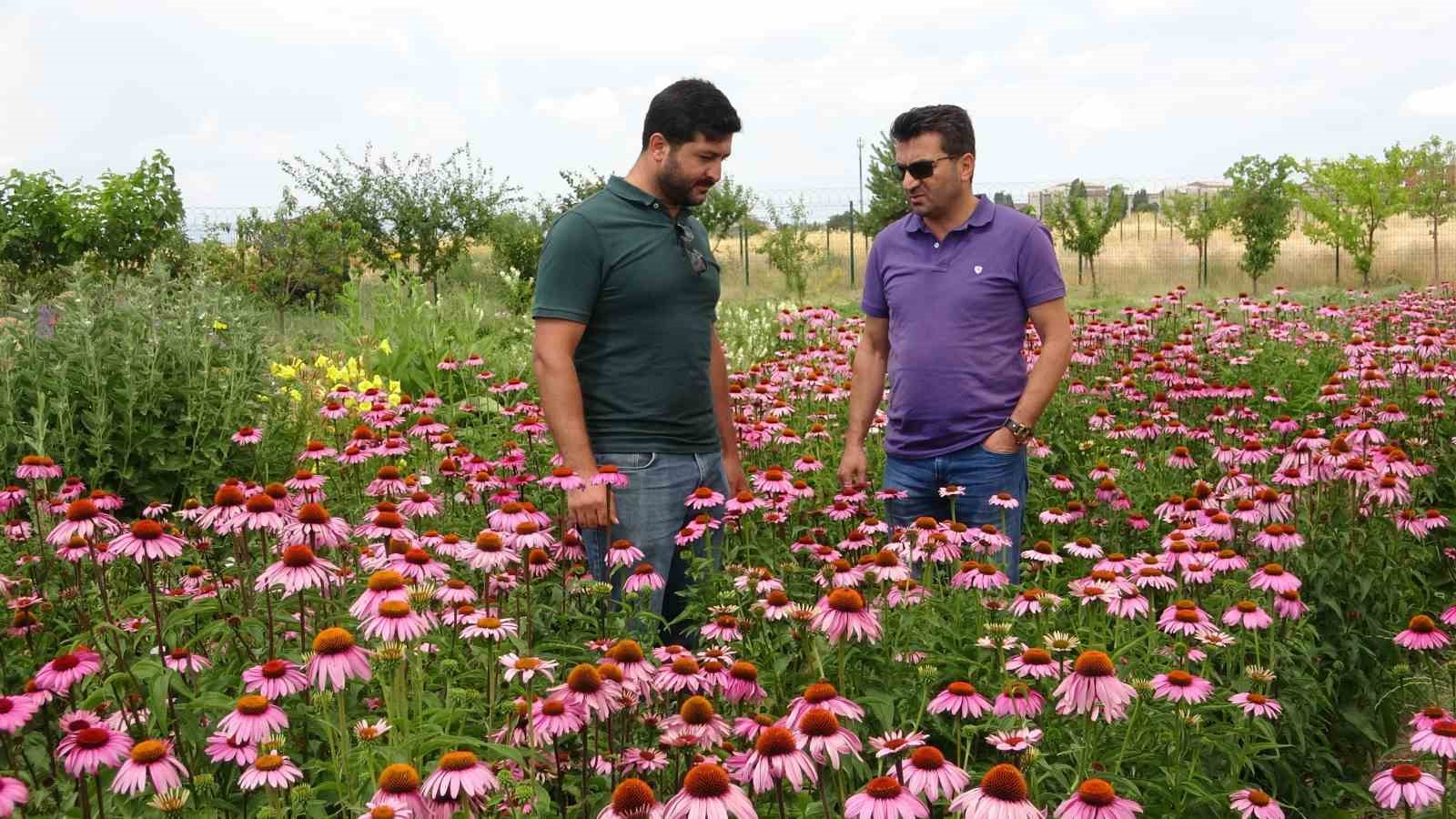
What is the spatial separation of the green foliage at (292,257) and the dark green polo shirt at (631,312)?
11559mm

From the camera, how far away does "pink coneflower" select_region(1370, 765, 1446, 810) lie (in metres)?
2.35

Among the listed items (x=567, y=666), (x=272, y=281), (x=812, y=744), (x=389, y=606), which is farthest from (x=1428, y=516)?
(x=272, y=281)

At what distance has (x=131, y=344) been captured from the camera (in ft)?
19.0

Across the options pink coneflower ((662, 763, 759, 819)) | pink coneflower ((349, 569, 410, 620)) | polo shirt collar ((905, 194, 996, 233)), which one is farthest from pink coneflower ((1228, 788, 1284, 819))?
polo shirt collar ((905, 194, 996, 233))

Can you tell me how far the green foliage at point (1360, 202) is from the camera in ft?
102

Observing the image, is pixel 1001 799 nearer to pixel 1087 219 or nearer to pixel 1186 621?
pixel 1186 621

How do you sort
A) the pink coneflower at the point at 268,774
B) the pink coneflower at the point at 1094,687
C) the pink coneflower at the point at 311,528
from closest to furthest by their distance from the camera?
the pink coneflower at the point at 268,774 < the pink coneflower at the point at 1094,687 < the pink coneflower at the point at 311,528

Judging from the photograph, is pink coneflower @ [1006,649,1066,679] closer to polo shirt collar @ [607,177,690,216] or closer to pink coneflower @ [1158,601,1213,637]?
pink coneflower @ [1158,601,1213,637]

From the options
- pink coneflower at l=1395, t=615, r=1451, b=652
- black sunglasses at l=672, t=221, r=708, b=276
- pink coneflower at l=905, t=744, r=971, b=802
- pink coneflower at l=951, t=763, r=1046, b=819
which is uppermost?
black sunglasses at l=672, t=221, r=708, b=276

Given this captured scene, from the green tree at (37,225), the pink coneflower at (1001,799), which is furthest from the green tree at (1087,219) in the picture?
the pink coneflower at (1001,799)

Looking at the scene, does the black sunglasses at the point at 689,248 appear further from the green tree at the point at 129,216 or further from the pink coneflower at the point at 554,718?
the green tree at the point at 129,216

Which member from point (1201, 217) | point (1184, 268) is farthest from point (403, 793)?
point (1184, 268)

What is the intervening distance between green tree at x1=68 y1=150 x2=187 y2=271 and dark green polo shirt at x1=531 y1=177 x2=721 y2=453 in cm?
1263

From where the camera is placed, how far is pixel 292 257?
14.9m
